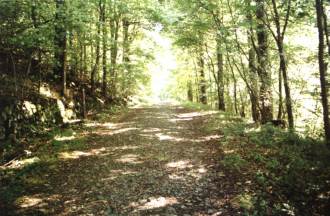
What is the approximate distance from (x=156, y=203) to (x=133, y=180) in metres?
1.57

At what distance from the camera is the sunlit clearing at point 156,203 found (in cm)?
684

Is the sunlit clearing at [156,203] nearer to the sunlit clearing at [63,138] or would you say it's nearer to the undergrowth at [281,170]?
the undergrowth at [281,170]

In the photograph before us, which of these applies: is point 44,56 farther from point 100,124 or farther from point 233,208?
point 233,208

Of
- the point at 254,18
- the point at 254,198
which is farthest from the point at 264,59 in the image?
the point at 254,198

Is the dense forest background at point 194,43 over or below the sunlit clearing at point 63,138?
over

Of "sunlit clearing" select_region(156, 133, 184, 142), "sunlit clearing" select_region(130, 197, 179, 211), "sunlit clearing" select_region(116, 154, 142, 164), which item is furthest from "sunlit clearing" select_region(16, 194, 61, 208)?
"sunlit clearing" select_region(156, 133, 184, 142)

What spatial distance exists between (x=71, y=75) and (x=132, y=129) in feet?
21.1

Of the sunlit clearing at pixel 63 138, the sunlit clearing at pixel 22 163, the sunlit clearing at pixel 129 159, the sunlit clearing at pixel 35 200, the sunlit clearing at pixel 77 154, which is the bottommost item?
the sunlit clearing at pixel 35 200

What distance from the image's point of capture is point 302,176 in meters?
7.50

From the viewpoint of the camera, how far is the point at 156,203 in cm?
700

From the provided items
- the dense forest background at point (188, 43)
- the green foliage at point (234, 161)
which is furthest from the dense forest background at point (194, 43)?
the green foliage at point (234, 161)

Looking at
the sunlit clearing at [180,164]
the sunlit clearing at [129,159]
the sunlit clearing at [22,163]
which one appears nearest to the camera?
the sunlit clearing at [22,163]

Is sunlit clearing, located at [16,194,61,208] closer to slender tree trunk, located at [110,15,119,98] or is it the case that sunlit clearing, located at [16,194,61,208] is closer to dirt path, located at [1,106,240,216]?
dirt path, located at [1,106,240,216]

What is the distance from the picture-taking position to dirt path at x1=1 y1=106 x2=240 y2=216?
22.4 ft
